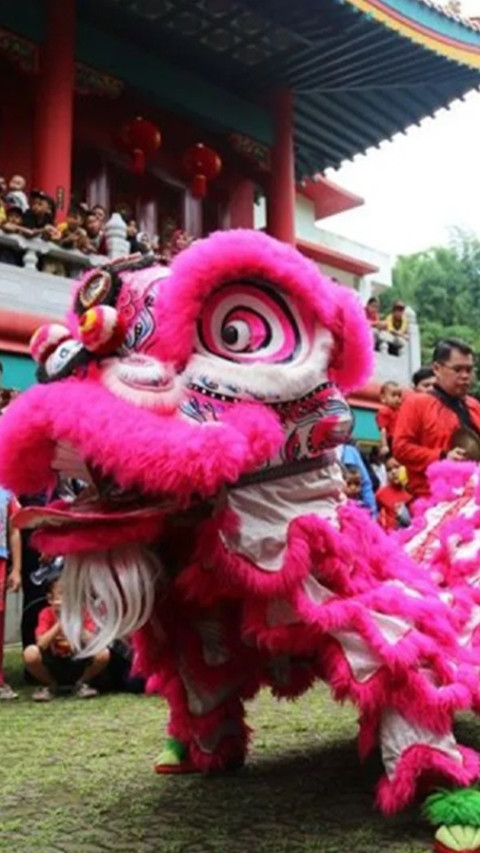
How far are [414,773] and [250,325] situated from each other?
93 cm

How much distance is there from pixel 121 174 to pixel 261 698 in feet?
23.3

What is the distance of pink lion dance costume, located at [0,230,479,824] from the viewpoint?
1.91 metres

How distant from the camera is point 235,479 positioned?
1925mm

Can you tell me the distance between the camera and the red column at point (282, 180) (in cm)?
1056

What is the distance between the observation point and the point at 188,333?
1.99 m

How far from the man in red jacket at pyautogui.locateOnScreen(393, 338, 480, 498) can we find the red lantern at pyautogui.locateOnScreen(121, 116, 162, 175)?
20.3ft

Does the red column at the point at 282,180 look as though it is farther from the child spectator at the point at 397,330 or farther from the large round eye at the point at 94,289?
the large round eye at the point at 94,289

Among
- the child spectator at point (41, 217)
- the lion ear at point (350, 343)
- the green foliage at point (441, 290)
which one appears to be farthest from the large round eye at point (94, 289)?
the green foliage at point (441, 290)

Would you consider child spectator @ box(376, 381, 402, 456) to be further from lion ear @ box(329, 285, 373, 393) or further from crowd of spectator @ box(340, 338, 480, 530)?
lion ear @ box(329, 285, 373, 393)

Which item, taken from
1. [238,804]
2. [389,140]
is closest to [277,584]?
[238,804]

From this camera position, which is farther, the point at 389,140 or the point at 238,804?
the point at 389,140

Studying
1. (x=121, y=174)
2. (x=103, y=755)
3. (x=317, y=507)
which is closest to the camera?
(x=317, y=507)

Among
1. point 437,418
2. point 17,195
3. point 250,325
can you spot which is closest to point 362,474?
point 437,418

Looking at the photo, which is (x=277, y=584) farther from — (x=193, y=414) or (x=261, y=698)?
(x=261, y=698)
